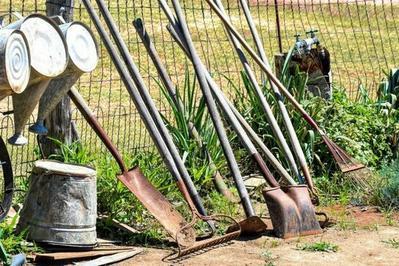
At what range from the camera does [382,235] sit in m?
7.18

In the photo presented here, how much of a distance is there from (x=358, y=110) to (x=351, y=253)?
8.32ft

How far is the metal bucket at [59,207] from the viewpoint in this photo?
650cm

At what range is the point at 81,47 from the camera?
21.2 ft

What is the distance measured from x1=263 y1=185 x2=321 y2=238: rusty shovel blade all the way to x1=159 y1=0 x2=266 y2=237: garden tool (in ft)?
0.39

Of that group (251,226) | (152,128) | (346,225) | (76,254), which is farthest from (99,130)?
(346,225)

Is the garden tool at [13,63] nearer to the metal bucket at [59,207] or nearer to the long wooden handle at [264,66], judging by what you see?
the metal bucket at [59,207]

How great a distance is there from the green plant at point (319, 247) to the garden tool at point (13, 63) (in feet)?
7.23

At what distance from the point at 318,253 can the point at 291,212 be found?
1.35 feet

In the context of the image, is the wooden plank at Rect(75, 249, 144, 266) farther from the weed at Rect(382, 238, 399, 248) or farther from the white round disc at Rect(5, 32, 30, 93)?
the weed at Rect(382, 238, 399, 248)

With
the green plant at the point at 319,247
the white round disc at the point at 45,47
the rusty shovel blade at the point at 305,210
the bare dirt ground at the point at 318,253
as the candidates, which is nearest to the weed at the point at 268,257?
the bare dirt ground at the point at 318,253

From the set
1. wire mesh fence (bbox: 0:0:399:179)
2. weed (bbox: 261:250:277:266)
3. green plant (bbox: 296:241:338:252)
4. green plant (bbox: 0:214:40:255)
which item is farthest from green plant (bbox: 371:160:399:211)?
green plant (bbox: 0:214:40:255)

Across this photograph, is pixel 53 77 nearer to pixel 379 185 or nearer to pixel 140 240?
pixel 140 240

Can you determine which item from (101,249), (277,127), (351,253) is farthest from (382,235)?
(101,249)

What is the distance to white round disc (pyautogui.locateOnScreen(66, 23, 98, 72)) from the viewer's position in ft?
20.8
